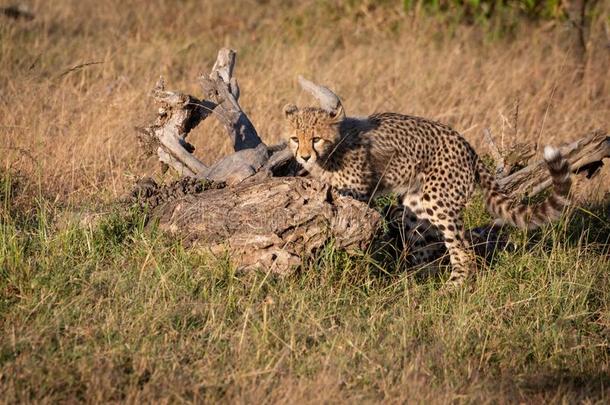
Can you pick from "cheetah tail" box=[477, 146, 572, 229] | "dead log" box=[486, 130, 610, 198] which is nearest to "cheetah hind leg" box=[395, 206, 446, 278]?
"cheetah tail" box=[477, 146, 572, 229]

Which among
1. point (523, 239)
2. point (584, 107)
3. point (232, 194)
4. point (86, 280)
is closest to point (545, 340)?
point (523, 239)

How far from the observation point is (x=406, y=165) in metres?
5.68

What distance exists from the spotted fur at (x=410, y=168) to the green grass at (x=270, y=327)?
44 centimetres

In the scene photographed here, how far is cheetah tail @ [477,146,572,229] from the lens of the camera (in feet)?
16.7

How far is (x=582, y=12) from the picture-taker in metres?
9.49

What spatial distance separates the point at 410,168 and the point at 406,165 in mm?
32

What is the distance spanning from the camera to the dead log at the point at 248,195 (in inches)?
184

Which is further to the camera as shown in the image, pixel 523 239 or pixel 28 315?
pixel 523 239

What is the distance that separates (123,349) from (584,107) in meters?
6.12

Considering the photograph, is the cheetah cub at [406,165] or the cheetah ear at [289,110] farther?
the cheetah ear at [289,110]

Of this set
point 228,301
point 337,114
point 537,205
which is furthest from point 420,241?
point 228,301

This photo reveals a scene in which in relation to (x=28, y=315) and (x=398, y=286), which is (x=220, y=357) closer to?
(x=28, y=315)

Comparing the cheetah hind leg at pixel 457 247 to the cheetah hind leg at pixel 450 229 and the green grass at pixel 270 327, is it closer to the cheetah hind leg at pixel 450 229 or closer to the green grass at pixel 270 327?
the cheetah hind leg at pixel 450 229

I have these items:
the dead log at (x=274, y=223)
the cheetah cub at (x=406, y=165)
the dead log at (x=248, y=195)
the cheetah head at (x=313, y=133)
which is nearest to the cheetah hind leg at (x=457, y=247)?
the cheetah cub at (x=406, y=165)
